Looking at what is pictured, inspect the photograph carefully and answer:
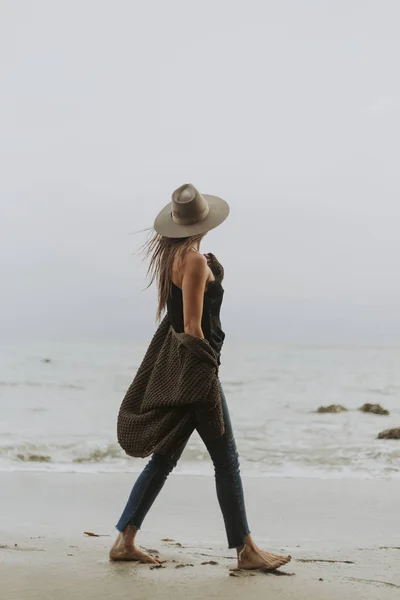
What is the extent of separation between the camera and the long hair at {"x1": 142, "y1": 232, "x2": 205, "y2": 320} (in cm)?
343

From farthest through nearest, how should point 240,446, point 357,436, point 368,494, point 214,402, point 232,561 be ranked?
point 357,436 → point 240,446 → point 368,494 → point 232,561 → point 214,402

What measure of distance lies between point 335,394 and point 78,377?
8.17 meters

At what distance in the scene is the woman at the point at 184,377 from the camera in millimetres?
3311

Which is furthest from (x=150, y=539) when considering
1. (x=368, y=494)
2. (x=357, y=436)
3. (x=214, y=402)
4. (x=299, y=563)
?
(x=357, y=436)

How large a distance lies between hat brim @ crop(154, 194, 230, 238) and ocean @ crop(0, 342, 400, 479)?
→ 429cm

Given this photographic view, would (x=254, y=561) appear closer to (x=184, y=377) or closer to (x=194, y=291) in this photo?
(x=184, y=377)

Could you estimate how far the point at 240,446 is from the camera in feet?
31.6

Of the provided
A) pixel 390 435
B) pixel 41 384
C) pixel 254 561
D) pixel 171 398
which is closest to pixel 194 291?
pixel 171 398

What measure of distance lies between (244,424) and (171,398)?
9.54 meters

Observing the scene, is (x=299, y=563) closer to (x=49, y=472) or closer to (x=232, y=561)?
(x=232, y=561)

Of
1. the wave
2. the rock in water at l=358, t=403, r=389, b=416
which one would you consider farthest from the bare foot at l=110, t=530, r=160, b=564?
the wave

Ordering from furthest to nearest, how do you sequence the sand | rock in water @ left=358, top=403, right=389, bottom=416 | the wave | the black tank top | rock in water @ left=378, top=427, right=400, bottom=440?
the wave < rock in water @ left=358, top=403, right=389, bottom=416 < rock in water @ left=378, top=427, right=400, bottom=440 < the black tank top < the sand

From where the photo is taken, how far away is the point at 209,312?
3400 millimetres

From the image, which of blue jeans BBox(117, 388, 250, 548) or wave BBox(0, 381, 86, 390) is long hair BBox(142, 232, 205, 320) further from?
wave BBox(0, 381, 86, 390)
